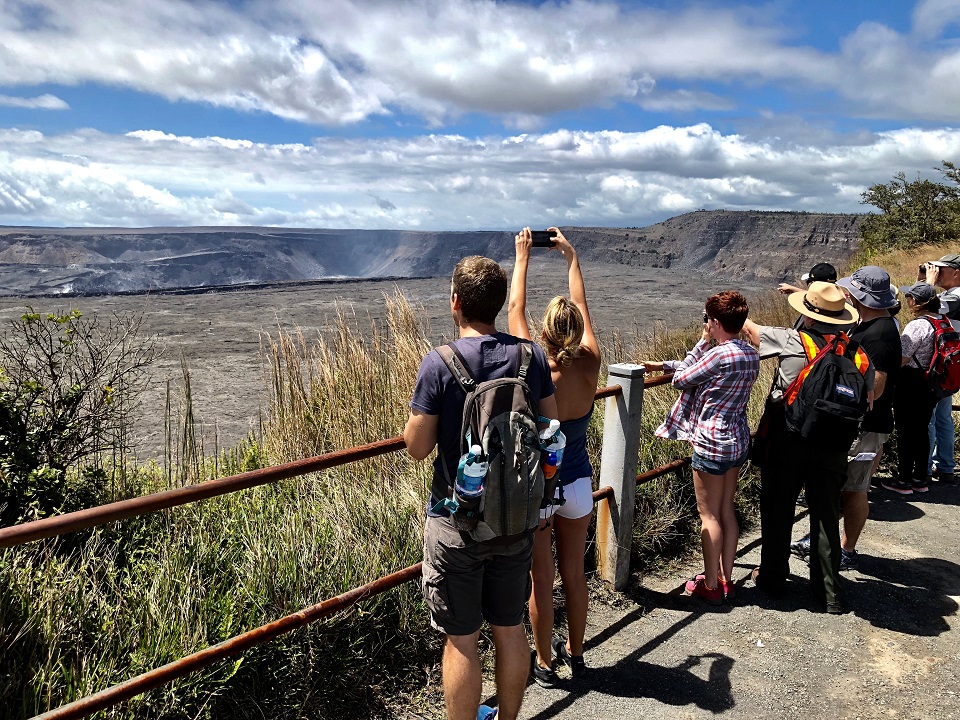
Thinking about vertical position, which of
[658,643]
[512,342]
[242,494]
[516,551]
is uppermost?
[512,342]

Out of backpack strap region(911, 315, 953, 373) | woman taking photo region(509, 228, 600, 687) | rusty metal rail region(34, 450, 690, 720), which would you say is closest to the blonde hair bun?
woman taking photo region(509, 228, 600, 687)

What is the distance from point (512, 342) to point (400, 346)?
3.86m

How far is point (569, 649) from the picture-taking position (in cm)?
312

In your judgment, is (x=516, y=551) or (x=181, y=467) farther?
(x=181, y=467)

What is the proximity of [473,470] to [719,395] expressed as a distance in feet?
6.09

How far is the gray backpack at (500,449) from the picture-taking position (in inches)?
82.4

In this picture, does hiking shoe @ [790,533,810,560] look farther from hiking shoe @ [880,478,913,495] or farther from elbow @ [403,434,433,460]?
elbow @ [403,434,433,460]

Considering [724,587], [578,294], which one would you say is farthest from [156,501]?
[724,587]

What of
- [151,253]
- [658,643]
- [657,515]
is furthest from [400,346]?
[151,253]

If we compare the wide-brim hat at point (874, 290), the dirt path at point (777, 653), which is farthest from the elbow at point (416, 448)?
the wide-brim hat at point (874, 290)

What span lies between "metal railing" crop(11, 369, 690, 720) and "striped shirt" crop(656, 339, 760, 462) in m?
1.58

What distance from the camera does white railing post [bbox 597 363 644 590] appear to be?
11.6ft

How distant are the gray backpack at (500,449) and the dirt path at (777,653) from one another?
1.13 m

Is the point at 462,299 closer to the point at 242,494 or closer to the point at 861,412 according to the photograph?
the point at 861,412
